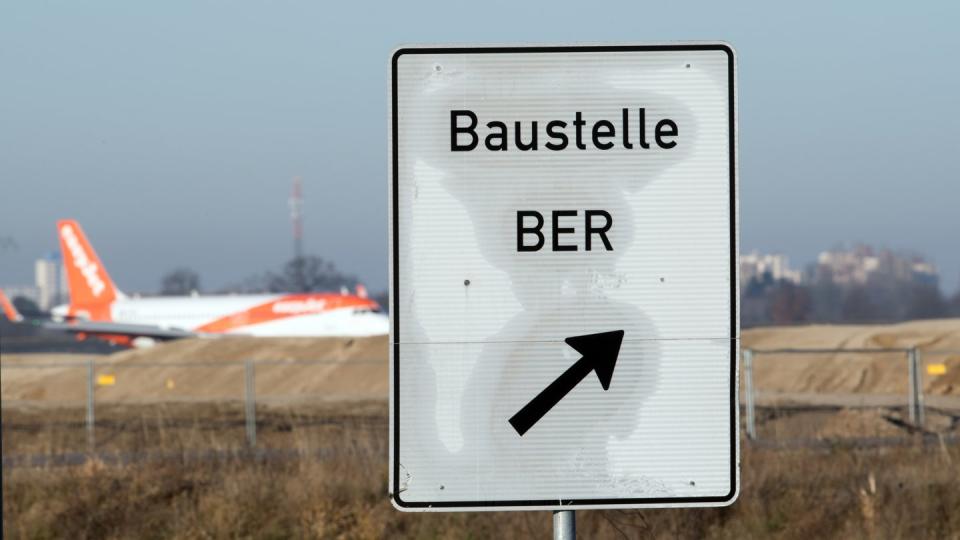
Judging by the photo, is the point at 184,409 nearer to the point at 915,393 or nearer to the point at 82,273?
the point at 915,393

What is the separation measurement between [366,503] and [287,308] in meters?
61.4

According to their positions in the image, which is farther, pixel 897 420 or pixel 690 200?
pixel 897 420

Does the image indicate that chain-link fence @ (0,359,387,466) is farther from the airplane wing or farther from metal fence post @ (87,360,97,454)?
the airplane wing

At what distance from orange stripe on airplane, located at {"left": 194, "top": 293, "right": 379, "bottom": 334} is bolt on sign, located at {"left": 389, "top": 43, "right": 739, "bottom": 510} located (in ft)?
212

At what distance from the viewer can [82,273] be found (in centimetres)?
8188

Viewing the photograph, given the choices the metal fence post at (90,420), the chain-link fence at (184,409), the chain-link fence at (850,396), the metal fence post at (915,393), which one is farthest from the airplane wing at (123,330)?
the metal fence post at (915,393)

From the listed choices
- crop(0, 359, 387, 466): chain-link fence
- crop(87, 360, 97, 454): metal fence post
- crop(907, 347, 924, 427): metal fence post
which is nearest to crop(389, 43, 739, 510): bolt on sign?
crop(0, 359, 387, 466): chain-link fence

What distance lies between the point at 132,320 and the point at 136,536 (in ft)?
221

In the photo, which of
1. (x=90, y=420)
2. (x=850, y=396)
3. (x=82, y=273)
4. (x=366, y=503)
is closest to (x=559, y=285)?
(x=366, y=503)

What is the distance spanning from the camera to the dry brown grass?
10188 mm

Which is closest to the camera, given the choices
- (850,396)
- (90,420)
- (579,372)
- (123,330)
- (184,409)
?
(579,372)

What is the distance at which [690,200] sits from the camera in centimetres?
322

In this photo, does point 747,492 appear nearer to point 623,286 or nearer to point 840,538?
point 840,538

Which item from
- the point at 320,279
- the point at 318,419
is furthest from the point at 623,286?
the point at 320,279
